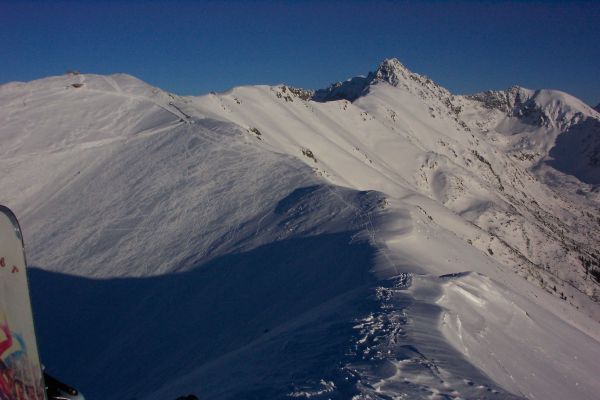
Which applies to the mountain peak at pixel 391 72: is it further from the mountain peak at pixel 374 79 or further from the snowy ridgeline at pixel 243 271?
the snowy ridgeline at pixel 243 271

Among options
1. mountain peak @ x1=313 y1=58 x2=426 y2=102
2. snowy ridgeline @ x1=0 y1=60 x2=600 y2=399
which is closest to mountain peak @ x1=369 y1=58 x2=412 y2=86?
mountain peak @ x1=313 y1=58 x2=426 y2=102

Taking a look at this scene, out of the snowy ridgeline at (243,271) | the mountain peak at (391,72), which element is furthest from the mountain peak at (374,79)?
the snowy ridgeline at (243,271)

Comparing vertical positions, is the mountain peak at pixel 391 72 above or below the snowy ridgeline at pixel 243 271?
above

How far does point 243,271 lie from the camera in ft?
52.0

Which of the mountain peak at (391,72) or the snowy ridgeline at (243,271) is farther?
the mountain peak at (391,72)

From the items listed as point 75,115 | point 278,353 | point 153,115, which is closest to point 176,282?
point 278,353

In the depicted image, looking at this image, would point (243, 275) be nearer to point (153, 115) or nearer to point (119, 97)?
point (153, 115)

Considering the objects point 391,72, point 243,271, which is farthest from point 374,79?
point 243,271

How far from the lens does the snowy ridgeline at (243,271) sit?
25.1ft

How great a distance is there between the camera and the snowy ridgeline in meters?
7.66

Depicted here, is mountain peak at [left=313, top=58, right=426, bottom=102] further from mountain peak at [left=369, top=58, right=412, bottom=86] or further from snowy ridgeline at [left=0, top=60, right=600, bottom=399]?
snowy ridgeline at [left=0, top=60, right=600, bottom=399]

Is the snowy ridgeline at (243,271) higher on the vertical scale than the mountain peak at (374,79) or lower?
lower

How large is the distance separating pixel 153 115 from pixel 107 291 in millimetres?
19849

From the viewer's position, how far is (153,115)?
3459 cm
